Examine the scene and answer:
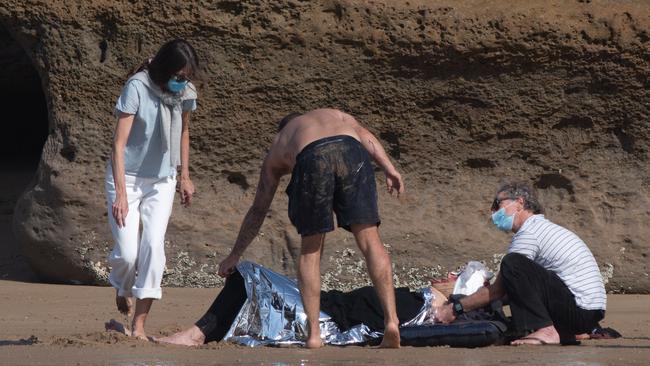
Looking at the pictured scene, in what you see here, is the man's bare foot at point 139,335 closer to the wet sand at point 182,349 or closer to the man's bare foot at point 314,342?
the wet sand at point 182,349

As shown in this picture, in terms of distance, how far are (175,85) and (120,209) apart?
65cm

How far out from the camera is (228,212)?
8539 mm

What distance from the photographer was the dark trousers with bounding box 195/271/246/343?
243 inches

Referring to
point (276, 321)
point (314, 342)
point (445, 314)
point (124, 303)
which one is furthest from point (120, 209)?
point (445, 314)

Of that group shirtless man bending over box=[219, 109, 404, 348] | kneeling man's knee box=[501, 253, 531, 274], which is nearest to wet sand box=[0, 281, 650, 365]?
shirtless man bending over box=[219, 109, 404, 348]

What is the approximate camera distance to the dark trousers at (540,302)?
19.7 ft

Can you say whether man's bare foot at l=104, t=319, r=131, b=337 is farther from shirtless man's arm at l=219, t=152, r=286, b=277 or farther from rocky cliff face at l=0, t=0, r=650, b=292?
rocky cliff face at l=0, t=0, r=650, b=292

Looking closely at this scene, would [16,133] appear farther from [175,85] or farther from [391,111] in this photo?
[175,85]

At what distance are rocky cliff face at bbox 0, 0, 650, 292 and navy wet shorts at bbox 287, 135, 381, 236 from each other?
260 cm

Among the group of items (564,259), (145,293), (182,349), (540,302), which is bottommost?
(182,349)

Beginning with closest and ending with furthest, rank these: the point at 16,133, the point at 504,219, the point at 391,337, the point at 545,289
Result: 1. the point at 391,337
2. the point at 545,289
3. the point at 504,219
4. the point at 16,133

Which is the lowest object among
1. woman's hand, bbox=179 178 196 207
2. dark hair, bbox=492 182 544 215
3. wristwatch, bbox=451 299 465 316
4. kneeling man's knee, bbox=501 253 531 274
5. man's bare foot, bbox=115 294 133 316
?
man's bare foot, bbox=115 294 133 316

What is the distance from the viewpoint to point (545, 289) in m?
6.11

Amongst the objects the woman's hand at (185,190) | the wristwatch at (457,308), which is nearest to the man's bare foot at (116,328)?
the woman's hand at (185,190)
